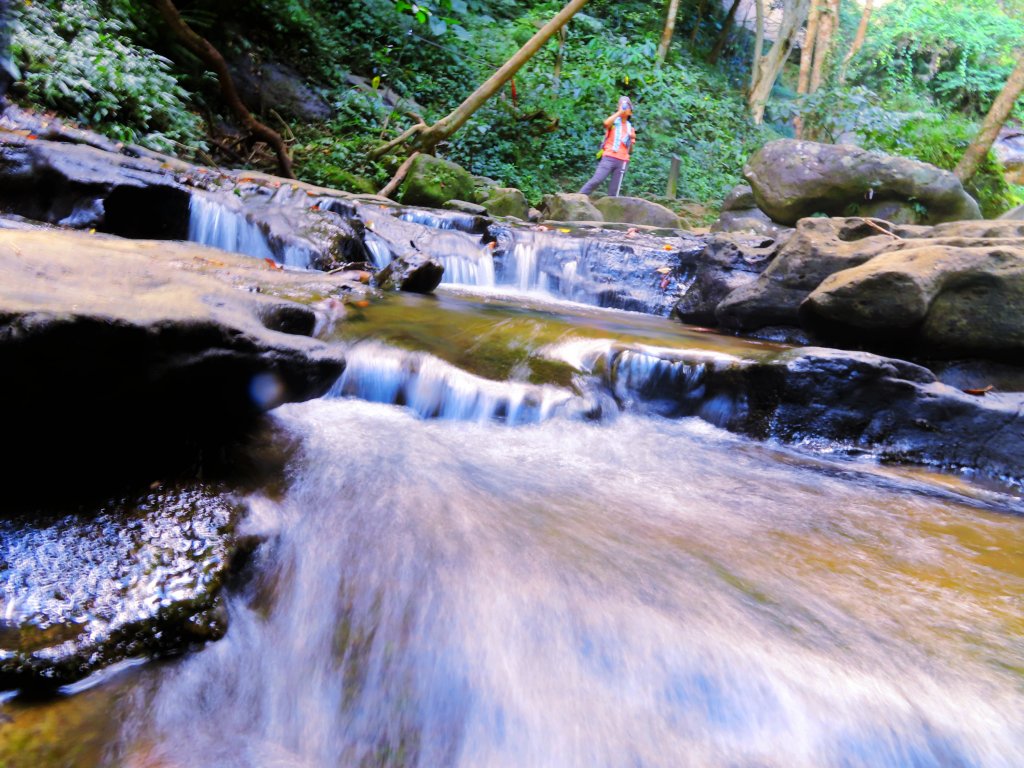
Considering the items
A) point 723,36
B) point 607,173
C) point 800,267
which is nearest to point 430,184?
point 607,173

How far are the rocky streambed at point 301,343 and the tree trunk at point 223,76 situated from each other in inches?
114

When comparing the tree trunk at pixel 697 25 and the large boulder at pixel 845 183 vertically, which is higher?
the tree trunk at pixel 697 25

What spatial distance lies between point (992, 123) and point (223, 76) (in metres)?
13.4

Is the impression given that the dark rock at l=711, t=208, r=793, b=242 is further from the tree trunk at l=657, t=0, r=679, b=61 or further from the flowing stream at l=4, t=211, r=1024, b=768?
the flowing stream at l=4, t=211, r=1024, b=768

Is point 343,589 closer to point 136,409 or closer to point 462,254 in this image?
point 136,409

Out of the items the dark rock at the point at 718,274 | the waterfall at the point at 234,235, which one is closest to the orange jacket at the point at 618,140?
the dark rock at the point at 718,274

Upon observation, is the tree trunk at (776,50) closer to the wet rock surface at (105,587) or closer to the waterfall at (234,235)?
the waterfall at (234,235)

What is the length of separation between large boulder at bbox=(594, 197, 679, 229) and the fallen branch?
3.72 meters

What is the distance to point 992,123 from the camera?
1115 cm

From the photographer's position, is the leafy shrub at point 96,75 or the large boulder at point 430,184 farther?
the large boulder at point 430,184

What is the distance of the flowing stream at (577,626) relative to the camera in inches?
66.4

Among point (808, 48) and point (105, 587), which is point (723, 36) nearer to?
point (808, 48)

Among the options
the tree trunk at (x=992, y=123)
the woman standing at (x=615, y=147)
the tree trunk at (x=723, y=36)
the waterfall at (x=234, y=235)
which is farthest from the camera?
the tree trunk at (x=723, y=36)

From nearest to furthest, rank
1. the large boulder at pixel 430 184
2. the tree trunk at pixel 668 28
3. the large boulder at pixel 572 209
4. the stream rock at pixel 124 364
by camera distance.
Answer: the stream rock at pixel 124 364, the large boulder at pixel 430 184, the large boulder at pixel 572 209, the tree trunk at pixel 668 28
